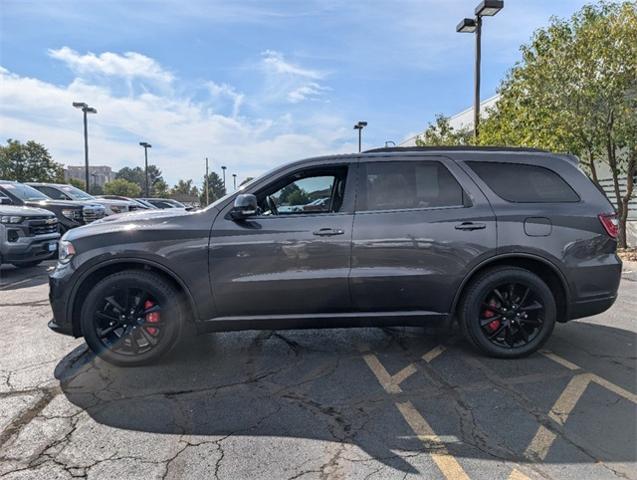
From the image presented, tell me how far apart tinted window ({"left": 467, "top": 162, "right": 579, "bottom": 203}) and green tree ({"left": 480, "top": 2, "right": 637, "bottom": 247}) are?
737 cm

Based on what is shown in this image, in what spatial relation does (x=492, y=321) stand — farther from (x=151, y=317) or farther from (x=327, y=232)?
(x=151, y=317)

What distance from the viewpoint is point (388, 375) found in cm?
378

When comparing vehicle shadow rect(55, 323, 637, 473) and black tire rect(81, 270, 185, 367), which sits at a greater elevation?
black tire rect(81, 270, 185, 367)

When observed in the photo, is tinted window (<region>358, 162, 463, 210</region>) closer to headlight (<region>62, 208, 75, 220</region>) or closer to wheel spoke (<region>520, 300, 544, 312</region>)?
wheel spoke (<region>520, 300, 544, 312</region>)

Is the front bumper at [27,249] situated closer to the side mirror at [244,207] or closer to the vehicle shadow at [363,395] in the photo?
the vehicle shadow at [363,395]

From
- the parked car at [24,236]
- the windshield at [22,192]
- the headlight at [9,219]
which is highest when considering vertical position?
the windshield at [22,192]

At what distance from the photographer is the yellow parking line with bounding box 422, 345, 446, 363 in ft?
13.6

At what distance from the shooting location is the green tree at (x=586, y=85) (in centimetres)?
993

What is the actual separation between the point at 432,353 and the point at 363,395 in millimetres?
1141

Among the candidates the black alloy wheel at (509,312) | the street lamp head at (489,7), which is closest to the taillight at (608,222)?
the black alloy wheel at (509,312)

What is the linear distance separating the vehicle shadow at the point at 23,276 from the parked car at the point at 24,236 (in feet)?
0.96

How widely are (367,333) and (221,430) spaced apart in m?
2.28

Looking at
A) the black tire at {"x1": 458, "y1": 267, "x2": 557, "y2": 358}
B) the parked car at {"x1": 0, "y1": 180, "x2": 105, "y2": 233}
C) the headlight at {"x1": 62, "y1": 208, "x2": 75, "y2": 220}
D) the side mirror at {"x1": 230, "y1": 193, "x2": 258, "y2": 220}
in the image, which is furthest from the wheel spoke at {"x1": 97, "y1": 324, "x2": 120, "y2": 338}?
the headlight at {"x1": 62, "y1": 208, "x2": 75, "y2": 220}

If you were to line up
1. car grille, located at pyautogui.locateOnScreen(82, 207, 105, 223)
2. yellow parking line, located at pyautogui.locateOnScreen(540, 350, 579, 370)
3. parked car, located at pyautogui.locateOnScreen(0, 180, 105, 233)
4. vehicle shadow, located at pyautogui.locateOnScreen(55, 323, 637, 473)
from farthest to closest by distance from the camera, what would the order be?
car grille, located at pyautogui.locateOnScreen(82, 207, 105, 223) → parked car, located at pyautogui.locateOnScreen(0, 180, 105, 233) → yellow parking line, located at pyautogui.locateOnScreen(540, 350, 579, 370) → vehicle shadow, located at pyautogui.locateOnScreen(55, 323, 637, 473)
